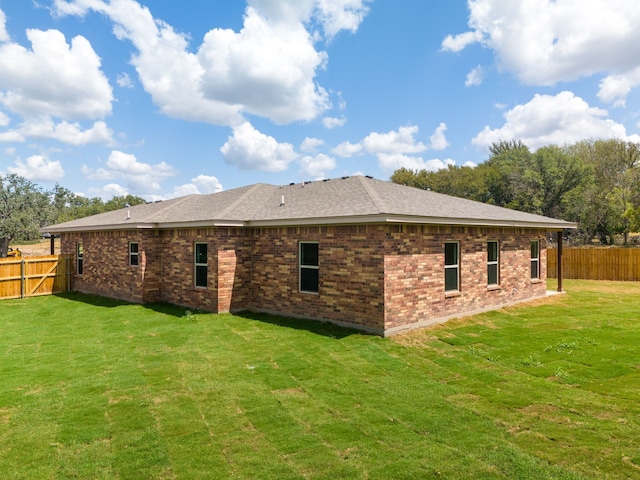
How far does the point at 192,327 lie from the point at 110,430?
5.98 metres

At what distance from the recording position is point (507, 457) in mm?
4629

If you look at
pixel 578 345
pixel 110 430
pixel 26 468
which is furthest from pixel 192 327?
pixel 578 345

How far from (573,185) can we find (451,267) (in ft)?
122

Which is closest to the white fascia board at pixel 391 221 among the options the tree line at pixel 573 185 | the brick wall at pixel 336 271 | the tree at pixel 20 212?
the brick wall at pixel 336 271

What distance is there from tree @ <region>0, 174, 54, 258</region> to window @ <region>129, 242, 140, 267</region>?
2763 centimetres

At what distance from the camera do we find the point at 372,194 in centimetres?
1231

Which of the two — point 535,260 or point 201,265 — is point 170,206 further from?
point 535,260

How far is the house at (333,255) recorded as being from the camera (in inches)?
415

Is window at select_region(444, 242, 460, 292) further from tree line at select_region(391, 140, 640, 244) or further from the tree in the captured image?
the tree

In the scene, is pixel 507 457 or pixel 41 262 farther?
pixel 41 262

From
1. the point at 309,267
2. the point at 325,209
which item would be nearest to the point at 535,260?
the point at 325,209

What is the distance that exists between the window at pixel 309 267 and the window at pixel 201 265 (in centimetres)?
353

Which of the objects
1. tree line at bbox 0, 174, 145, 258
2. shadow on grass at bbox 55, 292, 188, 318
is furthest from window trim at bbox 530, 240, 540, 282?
tree line at bbox 0, 174, 145, 258

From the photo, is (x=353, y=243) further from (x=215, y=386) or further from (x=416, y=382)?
(x=215, y=386)
